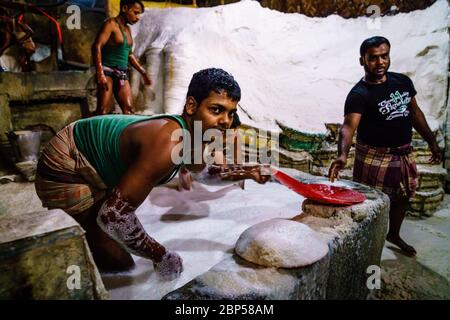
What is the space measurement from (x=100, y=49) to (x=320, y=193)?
3.35 m

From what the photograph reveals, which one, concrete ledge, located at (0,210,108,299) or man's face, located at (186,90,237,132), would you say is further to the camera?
man's face, located at (186,90,237,132)

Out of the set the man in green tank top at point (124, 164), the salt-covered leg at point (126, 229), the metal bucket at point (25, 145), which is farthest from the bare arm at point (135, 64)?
the salt-covered leg at point (126, 229)

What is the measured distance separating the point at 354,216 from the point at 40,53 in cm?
831

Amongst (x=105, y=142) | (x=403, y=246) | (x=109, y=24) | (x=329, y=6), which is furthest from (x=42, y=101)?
(x=329, y=6)

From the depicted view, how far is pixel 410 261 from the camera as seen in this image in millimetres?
3248

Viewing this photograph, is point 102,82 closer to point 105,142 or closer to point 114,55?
point 114,55

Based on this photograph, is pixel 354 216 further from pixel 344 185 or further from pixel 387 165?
pixel 387 165

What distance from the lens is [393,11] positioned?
7.11 metres

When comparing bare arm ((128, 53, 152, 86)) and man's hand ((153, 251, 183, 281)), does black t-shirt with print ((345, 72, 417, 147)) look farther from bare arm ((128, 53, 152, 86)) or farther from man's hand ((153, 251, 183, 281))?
bare arm ((128, 53, 152, 86))

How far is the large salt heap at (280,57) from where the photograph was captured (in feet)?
17.9

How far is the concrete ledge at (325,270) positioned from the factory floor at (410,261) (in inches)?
24.5

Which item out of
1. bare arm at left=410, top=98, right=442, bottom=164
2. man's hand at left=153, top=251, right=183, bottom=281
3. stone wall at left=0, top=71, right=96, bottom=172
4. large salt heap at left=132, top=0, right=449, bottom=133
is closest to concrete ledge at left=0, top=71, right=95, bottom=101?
stone wall at left=0, top=71, right=96, bottom=172

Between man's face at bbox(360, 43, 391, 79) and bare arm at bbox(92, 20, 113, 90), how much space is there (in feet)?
10.2

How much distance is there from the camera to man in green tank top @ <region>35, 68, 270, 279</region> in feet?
4.91
